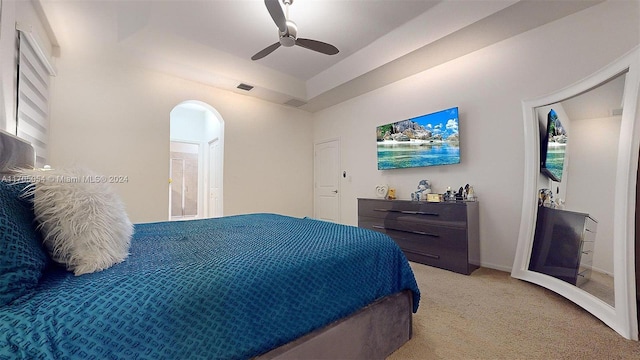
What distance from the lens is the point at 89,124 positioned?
3.23 meters

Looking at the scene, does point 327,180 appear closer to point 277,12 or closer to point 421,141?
point 421,141

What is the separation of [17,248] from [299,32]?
10.7 feet

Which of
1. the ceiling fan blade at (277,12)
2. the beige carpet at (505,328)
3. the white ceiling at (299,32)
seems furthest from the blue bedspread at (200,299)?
the white ceiling at (299,32)

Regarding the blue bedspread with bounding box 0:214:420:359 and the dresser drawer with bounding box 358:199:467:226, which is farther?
the dresser drawer with bounding box 358:199:467:226

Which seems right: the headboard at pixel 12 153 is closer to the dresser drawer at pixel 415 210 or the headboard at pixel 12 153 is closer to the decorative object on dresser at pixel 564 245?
the dresser drawer at pixel 415 210

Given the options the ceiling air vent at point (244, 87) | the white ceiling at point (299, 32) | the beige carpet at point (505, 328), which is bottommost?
the beige carpet at point (505, 328)

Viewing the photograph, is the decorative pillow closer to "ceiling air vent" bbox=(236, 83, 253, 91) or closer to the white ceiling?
the white ceiling

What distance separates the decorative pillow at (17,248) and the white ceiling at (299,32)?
2632 millimetres

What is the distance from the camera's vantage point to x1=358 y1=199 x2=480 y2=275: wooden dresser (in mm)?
2717

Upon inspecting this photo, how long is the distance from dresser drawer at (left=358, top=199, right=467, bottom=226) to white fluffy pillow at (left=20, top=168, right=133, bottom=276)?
2.86 m

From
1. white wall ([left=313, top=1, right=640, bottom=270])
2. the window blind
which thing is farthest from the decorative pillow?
white wall ([left=313, top=1, right=640, bottom=270])

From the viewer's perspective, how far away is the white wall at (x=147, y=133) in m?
3.14

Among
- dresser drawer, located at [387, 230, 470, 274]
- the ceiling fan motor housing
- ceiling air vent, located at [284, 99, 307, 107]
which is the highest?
ceiling air vent, located at [284, 99, 307, 107]

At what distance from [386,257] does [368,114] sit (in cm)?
337
